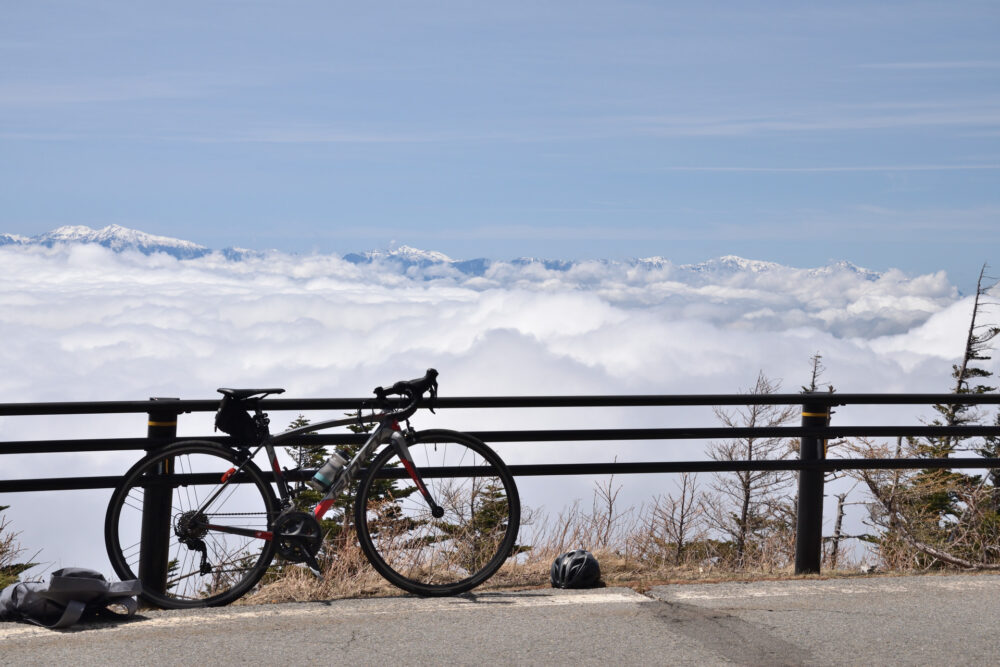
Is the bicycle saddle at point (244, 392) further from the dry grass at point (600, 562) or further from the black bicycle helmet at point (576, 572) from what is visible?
the black bicycle helmet at point (576, 572)

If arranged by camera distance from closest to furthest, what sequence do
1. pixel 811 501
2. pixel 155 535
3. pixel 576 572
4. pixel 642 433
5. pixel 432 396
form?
pixel 155 535 → pixel 432 396 → pixel 576 572 → pixel 642 433 → pixel 811 501

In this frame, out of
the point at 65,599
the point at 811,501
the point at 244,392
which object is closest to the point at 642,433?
the point at 811,501

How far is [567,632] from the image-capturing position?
15.9 ft

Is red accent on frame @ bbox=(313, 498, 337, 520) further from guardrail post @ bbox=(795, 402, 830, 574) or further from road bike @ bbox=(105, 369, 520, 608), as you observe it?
guardrail post @ bbox=(795, 402, 830, 574)

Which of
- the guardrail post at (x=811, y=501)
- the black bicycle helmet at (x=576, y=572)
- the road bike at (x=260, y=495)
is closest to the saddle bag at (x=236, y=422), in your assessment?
the road bike at (x=260, y=495)

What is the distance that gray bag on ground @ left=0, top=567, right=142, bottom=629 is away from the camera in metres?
4.85

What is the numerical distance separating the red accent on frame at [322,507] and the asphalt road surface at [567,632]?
522mm

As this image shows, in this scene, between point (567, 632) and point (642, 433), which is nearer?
point (567, 632)

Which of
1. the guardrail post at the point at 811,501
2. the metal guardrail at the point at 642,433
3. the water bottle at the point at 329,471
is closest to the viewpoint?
the water bottle at the point at 329,471

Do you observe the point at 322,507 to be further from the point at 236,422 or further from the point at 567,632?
the point at 567,632

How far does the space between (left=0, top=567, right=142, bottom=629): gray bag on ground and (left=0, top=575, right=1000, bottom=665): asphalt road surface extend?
0.30 ft

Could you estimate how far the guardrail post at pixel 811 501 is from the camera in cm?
657

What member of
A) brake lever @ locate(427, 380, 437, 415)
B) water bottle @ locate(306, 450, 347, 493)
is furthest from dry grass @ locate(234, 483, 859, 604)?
brake lever @ locate(427, 380, 437, 415)

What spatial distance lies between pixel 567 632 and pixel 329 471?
166 centimetres
